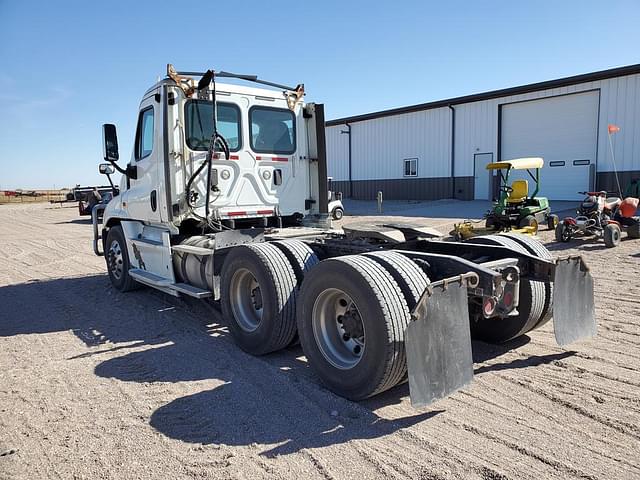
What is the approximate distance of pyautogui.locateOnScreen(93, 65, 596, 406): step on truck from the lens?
333cm

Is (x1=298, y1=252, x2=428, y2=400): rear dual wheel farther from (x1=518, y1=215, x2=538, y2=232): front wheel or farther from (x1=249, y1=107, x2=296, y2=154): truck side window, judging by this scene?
(x1=518, y1=215, x2=538, y2=232): front wheel

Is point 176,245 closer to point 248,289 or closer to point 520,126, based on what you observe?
point 248,289

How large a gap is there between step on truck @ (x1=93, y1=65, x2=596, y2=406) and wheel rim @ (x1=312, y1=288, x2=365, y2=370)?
12mm

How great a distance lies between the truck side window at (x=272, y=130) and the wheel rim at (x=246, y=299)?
2.28m

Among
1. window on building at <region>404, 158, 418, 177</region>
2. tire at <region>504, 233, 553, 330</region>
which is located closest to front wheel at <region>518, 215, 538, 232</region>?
tire at <region>504, 233, 553, 330</region>

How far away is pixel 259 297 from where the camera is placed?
4973 millimetres

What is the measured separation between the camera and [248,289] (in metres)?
5.12

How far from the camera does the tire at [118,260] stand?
768cm

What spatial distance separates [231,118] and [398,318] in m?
4.16

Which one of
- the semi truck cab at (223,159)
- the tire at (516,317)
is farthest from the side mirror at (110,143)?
the tire at (516,317)

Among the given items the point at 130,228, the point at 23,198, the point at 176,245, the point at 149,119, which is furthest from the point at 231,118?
the point at 23,198

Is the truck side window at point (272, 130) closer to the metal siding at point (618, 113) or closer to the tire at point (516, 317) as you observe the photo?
the tire at point (516, 317)

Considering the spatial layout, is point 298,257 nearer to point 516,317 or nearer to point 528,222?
point 516,317

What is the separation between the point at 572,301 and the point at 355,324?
1.78 meters
